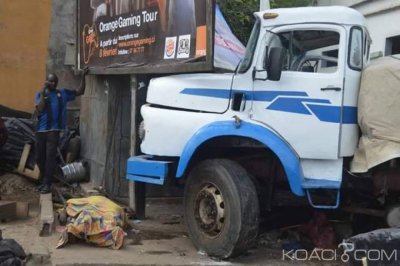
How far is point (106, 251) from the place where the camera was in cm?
647

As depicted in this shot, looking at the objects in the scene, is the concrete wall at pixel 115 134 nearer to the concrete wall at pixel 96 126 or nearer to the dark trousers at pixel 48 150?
the concrete wall at pixel 96 126

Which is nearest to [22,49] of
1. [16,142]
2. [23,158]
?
[16,142]

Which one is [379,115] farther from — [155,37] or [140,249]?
[155,37]

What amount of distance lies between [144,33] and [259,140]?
2949 millimetres

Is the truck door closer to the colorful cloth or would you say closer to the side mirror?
the side mirror

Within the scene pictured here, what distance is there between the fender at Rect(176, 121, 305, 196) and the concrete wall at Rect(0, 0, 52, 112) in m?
6.74

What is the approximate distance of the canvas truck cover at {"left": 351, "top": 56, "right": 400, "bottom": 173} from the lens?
18.4 feet

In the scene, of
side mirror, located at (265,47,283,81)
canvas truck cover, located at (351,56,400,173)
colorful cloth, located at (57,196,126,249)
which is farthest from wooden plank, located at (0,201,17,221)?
canvas truck cover, located at (351,56,400,173)

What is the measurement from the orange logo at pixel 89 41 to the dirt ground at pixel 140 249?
295 centimetres

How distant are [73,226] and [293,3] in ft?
26.5

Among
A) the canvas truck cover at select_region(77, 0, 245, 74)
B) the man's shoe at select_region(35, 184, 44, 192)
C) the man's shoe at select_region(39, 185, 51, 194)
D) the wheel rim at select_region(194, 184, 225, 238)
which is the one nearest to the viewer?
the wheel rim at select_region(194, 184, 225, 238)

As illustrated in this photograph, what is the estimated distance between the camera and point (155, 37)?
7852 millimetres

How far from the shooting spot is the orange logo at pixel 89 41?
9812mm

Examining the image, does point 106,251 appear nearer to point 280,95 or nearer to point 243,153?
point 243,153
